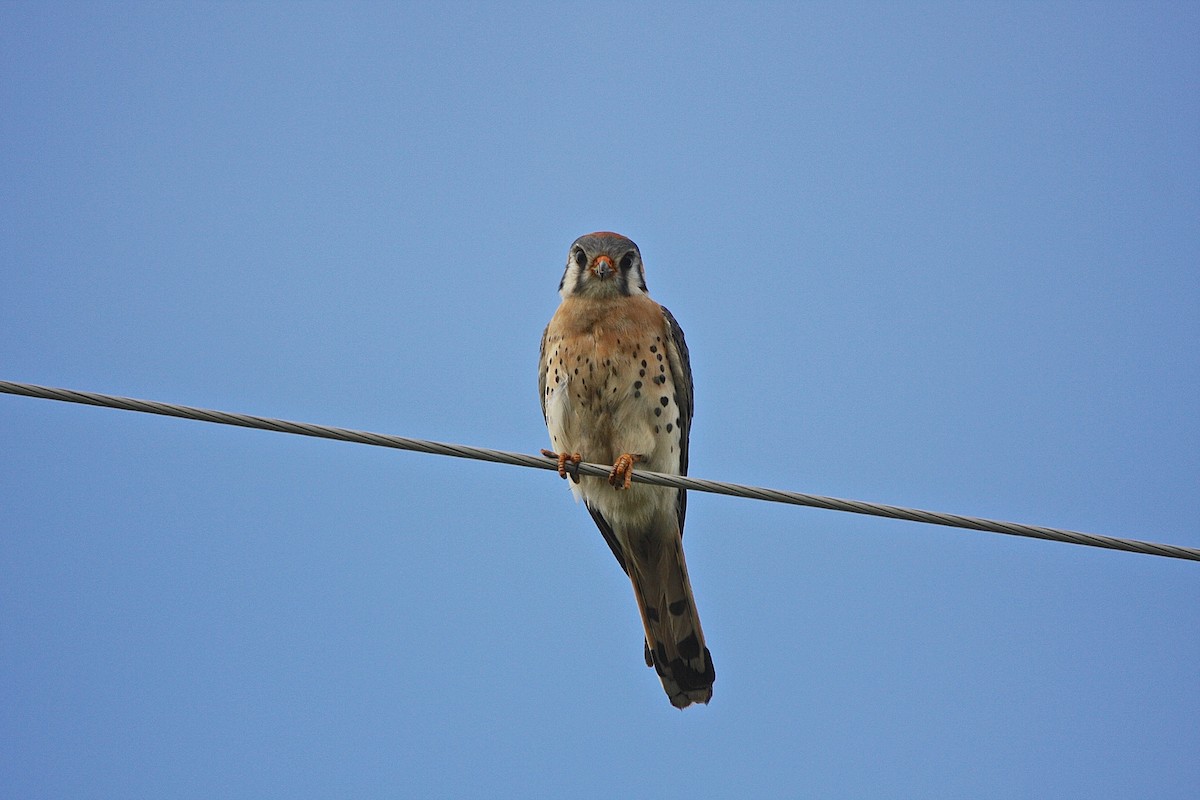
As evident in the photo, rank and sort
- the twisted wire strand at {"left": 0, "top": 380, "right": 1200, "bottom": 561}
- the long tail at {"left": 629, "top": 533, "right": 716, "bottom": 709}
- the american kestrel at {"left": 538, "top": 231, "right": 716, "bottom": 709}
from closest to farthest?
the twisted wire strand at {"left": 0, "top": 380, "right": 1200, "bottom": 561}
the american kestrel at {"left": 538, "top": 231, "right": 716, "bottom": 709}
the long tail at {"left": 629, "top": 533, "right": 716, "bottom": 709}

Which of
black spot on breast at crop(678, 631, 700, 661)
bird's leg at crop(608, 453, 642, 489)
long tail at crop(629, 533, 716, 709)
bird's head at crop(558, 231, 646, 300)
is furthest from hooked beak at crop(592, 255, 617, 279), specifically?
black spot on breast at crop(678, 631, 700, 661)

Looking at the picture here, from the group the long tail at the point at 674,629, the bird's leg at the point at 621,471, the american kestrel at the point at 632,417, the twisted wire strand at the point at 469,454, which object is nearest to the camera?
the twisted wire strand at the point at 469,454

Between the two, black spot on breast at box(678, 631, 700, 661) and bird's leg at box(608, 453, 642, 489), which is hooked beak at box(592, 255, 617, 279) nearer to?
bird's leg at box(608, 453, 642, 489)

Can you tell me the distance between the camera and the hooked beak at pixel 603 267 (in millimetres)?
5172

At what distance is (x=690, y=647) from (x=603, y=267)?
1632 mm

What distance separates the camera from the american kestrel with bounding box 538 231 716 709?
16.5 feet

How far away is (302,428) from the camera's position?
3113 mm

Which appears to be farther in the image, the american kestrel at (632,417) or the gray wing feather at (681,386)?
the gray wing feather at (681,386)

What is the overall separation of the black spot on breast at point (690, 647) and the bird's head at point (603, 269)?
1.47 meters

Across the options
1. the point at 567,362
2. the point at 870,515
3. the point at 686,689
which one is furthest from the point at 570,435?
the point at 870,515

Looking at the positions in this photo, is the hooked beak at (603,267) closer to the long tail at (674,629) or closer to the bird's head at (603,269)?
the bird's head at (603,269)

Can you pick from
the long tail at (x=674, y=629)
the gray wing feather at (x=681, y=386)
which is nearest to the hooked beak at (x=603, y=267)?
the gray wing feather at (x=681, y=386)

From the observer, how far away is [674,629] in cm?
521

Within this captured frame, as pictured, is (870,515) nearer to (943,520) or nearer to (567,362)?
(943,520)
